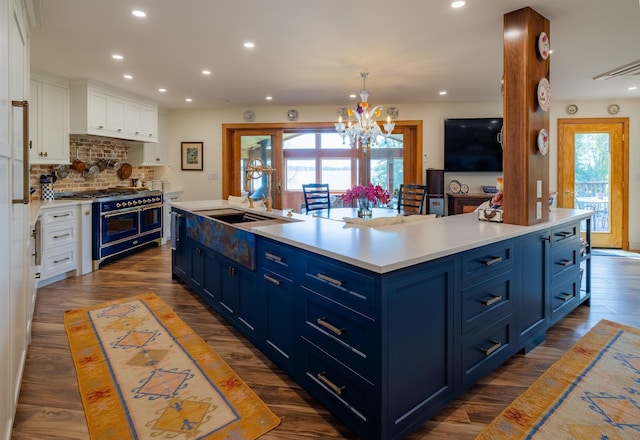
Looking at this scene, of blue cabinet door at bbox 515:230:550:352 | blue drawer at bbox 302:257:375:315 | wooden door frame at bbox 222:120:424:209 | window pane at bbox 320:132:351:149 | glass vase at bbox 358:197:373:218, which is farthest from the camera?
window pane at bbox 320:132:351:149

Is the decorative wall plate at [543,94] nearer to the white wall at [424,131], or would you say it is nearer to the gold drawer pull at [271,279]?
the gold drawer pull at [271,279]

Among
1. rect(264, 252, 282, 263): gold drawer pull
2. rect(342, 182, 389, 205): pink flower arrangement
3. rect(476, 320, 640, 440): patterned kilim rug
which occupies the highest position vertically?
rect(342, 182, 389, 205): pink flower arrangement

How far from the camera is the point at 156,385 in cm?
207

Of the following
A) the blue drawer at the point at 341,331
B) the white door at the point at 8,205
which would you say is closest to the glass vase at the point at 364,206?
the blue drawer at the point at 341,331

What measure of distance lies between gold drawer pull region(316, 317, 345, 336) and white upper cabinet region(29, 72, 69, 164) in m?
4.19

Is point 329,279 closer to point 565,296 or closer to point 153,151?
point 565,296

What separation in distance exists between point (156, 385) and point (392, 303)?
146cm

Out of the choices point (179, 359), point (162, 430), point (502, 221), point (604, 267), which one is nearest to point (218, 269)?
point (179, 359)

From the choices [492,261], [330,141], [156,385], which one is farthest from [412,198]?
[156,385]

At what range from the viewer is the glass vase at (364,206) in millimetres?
3445

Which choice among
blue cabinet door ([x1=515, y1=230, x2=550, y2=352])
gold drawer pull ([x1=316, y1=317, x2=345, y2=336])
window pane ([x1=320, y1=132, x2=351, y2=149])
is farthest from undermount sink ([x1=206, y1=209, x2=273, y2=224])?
window pane ([x1=320, y1=132, x2=351, y2=149])

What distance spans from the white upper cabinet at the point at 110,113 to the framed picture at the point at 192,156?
0.72m

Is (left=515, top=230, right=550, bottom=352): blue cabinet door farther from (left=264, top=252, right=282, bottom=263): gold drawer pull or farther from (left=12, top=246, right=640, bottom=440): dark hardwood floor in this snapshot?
(left=264, top=252, right=282, bottom=263): gold drawer pull

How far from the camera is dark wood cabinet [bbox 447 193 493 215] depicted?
608 centimetres
